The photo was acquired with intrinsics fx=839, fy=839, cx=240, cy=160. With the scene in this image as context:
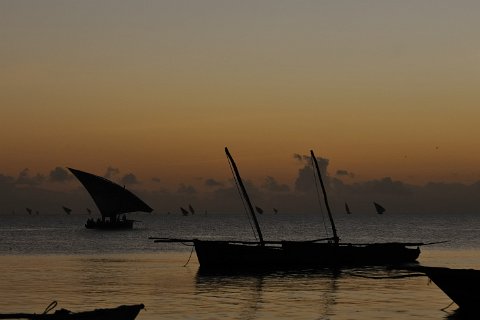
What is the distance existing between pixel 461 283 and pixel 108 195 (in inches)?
4217

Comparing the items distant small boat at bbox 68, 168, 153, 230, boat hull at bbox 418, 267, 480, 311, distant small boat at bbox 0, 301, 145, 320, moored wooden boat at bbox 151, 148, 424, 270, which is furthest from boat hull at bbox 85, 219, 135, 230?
distant small boat at bbox 0, 301, 145, 320

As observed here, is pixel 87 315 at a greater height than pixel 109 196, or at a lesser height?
lesser

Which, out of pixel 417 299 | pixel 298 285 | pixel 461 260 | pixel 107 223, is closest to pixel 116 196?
pixel 107 223

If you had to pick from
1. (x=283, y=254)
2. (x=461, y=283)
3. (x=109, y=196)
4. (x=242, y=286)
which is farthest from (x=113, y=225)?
(x=461, y=283)

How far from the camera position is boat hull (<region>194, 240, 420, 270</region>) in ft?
192

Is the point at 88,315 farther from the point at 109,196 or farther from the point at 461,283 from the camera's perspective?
the point at 109,196

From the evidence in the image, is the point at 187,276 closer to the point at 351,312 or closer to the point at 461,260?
the point at 351,312

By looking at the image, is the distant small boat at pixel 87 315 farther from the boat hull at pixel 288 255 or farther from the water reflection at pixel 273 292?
the boat hull at pixel 288 255

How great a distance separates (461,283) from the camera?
114 feet

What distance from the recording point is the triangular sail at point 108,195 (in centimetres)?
13375

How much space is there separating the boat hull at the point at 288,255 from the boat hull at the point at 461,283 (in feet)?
77.5

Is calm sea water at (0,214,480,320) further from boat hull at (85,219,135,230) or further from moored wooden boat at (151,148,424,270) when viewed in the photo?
boat hull at (85,219,135,230)

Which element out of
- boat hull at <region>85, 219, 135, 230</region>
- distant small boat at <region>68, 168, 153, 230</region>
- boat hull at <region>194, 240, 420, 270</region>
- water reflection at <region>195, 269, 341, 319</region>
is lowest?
water reflection at <region>195, 269, 341, 319</region>

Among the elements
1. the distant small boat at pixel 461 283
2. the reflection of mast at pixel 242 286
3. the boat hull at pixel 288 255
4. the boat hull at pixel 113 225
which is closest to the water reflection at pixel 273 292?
the reflection of mast at pixel 242 286
